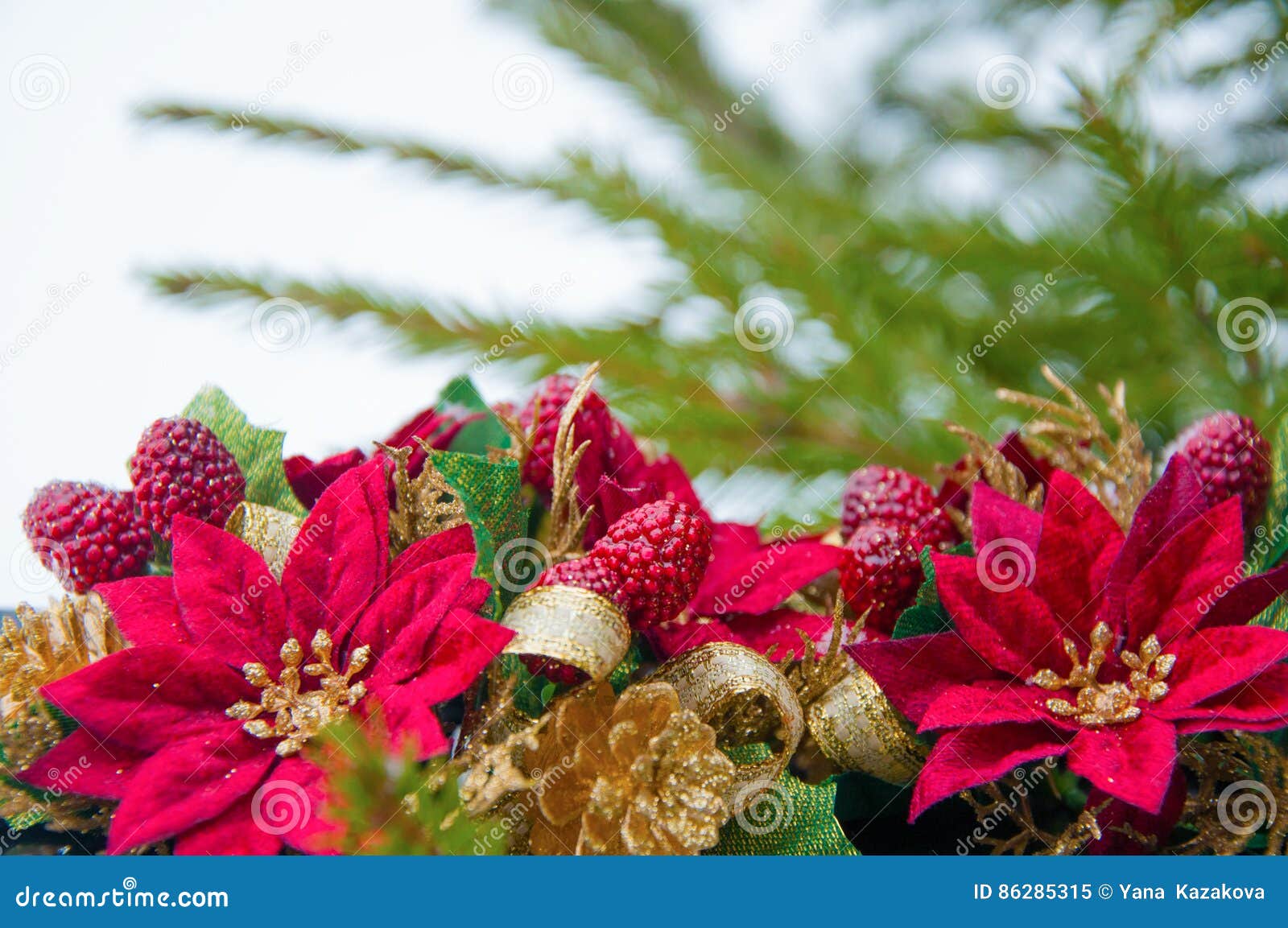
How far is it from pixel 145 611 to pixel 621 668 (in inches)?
7.2

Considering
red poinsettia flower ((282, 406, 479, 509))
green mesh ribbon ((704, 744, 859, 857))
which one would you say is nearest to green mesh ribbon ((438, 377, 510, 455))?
red poinsettia flower ((282, 406, 479, 509))

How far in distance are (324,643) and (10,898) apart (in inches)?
4.9

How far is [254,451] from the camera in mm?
446

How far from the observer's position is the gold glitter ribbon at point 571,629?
0.34m

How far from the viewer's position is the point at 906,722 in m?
0.38

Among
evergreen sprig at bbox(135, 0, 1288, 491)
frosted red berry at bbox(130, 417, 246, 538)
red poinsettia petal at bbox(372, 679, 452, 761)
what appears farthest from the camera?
evergreen sprig at bbox(135, 0, 1288, 491)

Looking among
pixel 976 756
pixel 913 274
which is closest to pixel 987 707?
pixel 976 756

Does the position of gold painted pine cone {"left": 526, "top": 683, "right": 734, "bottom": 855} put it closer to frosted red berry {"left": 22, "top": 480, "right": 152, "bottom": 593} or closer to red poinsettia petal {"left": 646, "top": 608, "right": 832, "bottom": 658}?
red poinsettia petal {"left": 646, "top": 608, "right": 832, "bottom": 658}

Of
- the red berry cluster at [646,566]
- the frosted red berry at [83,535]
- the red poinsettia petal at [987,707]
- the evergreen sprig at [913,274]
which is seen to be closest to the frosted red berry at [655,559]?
the red berry cluster at [646,566]

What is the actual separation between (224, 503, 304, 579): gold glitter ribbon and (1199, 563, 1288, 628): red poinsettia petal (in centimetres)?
36

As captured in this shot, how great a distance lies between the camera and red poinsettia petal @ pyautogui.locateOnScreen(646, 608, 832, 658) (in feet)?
1.35

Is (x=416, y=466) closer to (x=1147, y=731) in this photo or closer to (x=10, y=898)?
(x=10, y=898)

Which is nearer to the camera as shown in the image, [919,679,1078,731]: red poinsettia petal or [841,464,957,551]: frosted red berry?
[919,679,1078,731]: red poinsettia petal

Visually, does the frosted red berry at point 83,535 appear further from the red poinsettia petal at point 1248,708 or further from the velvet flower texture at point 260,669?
the red poinsettia petal at point 1248,708
